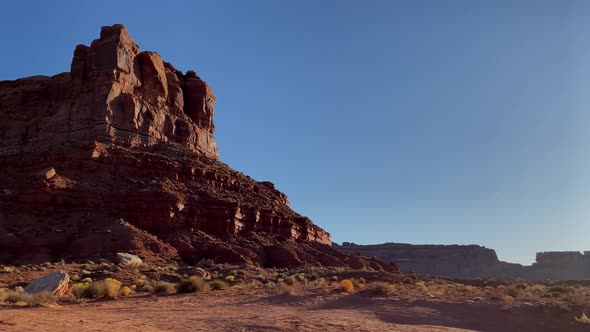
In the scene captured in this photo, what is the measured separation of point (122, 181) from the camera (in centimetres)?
4294

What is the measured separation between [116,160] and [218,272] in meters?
18.9

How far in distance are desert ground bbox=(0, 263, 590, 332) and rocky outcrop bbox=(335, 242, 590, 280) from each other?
11211 centimetres

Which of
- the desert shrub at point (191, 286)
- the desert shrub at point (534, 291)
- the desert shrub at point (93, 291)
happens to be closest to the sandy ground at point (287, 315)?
the desert shrub at point (93, 291)

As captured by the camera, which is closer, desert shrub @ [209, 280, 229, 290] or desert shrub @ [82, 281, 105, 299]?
desert shrub @ [82, 281, 105, 299]

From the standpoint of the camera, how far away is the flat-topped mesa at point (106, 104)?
46969mm

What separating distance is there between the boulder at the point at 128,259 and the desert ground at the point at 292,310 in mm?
6166

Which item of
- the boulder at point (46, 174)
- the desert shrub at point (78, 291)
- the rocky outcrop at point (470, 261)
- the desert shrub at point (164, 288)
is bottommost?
the desert shrub at point (78, 291)

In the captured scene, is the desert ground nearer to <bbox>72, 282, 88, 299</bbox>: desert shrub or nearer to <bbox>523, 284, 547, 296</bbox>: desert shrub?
<bbox>72, 282, 88, 299</bbox>: desert shrub

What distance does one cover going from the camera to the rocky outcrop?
13262 centimetres

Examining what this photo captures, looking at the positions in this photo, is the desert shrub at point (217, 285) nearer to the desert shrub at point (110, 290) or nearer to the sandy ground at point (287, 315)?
the sandy ground at point (287, 315)

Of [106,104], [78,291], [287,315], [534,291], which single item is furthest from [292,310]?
[106,104]

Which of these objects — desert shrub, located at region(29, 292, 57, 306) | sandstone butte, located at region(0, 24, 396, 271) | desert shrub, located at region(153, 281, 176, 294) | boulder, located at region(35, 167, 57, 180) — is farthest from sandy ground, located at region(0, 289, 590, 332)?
boulder, located at region(35, 167, 57, 180)

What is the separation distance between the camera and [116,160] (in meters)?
44.1

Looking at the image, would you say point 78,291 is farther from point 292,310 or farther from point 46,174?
point 46,174
